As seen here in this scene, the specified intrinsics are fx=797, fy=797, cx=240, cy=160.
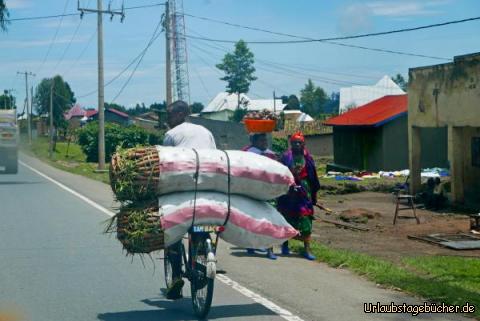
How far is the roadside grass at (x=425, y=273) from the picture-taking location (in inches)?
324

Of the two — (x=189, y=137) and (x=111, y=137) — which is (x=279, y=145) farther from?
(x=189, y=137)

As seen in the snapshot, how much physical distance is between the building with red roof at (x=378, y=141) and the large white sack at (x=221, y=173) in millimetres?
27192

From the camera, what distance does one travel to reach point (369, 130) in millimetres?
35969

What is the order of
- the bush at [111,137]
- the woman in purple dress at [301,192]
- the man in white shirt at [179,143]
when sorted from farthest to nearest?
1. the bush at [111,137]
2. the woman in purple dress at [301,192]
3. the man in white shirt at [179,143]

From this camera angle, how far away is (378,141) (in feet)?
116

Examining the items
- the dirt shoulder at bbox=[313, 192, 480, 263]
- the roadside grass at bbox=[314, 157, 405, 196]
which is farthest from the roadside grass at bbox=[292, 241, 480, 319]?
the roadside grass at bbox=[314, 157, 405, 196]

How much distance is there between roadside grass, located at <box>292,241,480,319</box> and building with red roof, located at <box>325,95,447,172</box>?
22.3m

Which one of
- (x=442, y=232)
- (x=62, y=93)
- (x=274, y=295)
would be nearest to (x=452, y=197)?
(x=442, y=232)

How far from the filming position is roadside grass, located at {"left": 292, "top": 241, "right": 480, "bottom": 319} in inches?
324

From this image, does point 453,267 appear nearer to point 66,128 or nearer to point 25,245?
point 25,245

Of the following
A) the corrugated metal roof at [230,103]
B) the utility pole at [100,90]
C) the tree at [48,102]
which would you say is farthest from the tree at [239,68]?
the utility pole at [100,90]

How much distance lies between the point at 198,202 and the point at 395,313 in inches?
84.4

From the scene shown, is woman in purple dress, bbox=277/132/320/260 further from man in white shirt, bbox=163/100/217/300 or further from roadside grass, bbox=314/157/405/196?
roadside grass, bbox=314/157/405/196

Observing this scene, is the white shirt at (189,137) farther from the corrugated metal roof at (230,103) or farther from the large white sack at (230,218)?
the corrugated metal roof at (230,103)
